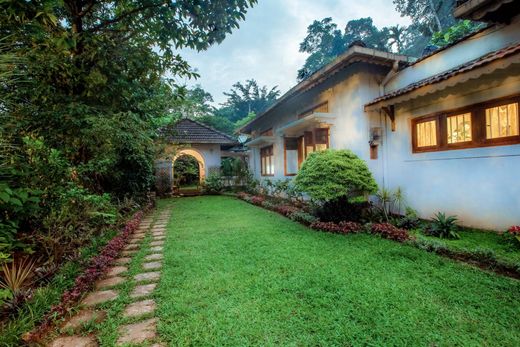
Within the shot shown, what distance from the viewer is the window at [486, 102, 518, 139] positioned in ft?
14.1

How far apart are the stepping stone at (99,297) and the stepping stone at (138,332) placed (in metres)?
0.71

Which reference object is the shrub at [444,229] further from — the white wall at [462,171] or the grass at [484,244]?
the white wall at [462,171]

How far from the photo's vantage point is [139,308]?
261cm

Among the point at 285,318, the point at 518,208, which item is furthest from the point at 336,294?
the point at 518,208

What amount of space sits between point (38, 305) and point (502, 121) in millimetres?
7340

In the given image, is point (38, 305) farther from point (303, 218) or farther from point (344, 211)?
point (344, 211)

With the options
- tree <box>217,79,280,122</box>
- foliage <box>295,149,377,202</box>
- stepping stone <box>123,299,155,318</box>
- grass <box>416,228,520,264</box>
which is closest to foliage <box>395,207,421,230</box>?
grass <box>416,228,520,264</box>

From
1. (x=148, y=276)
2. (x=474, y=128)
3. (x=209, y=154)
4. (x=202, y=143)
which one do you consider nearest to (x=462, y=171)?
(x=474, y=128)

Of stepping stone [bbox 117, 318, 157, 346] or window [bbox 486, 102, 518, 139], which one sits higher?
window [bbox 486, 102, 518, 139]

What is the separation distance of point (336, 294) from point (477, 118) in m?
4.64

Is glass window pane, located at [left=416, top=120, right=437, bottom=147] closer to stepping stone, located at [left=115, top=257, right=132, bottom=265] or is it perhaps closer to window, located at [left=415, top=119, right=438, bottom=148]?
window, located at [left=415, top=119, right=438, bottom=148]

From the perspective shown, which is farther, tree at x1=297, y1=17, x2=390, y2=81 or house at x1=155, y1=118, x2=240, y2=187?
tree at x1=297, y1=17, x2=390, y2=81

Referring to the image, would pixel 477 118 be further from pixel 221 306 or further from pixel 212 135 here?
pixel 212 135

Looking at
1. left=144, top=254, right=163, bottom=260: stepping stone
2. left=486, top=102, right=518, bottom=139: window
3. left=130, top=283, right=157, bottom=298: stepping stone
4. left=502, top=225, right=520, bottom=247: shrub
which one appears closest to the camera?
left=130, top=283, right=157, bottom=298: stepping stone
